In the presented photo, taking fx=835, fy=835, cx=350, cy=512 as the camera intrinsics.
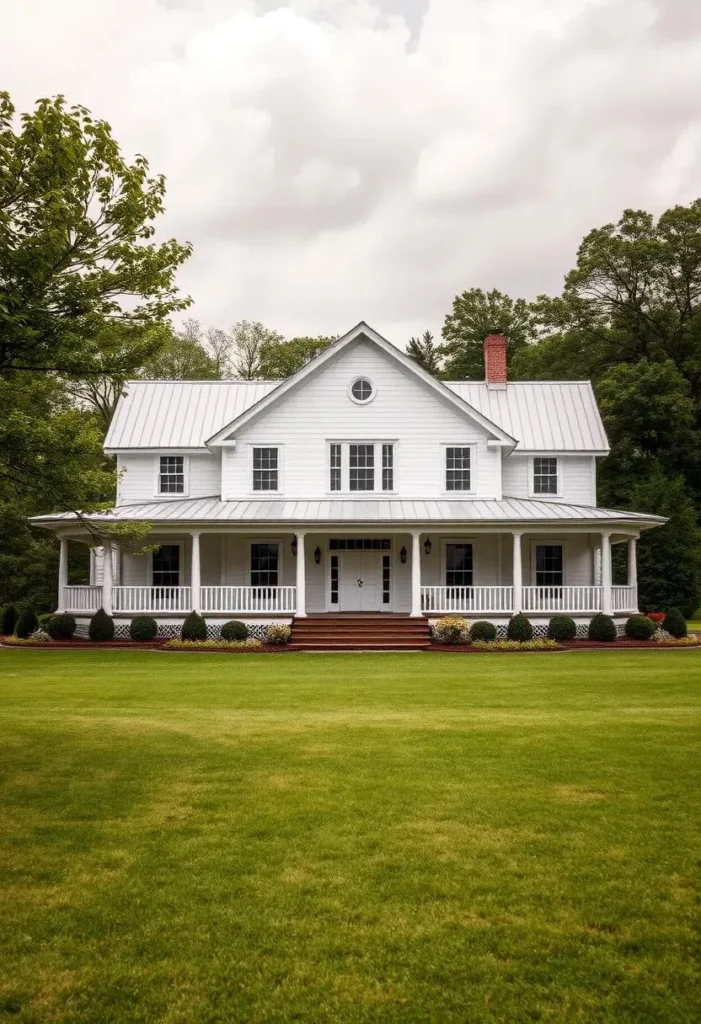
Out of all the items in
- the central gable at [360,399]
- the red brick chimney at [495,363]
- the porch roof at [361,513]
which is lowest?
the porch roof at [361,513]

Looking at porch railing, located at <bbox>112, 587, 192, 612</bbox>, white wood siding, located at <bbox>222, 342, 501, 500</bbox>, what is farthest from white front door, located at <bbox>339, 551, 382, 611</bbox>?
porch railing, located at <bbox>112, 587, 192, 612</bbox>

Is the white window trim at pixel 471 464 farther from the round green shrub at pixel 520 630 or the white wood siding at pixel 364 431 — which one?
the round green shrub at pixel 520 630

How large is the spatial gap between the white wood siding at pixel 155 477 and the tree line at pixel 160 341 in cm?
136

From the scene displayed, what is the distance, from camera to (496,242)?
122 feet

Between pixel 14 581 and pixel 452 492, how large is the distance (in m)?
21.5

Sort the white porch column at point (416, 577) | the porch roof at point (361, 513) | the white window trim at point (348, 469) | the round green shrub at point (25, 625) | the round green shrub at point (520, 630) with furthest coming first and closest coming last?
1. the white window trim at point (348, 469)
2. the round green shrub at point (25, 625)
3. the white porch column at point (416, 577)
4. the porch roof at point (361, 513)
5. the round green shrub at point (520, 630)

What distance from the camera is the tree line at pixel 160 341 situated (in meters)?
9.21

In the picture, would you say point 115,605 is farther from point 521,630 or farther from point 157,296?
point 157,296

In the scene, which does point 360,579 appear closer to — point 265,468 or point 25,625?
point 265,468

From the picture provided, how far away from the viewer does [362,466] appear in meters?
29.0

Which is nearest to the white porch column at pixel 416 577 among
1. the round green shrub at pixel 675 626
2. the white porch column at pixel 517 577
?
the white porch column at pixel 517 577

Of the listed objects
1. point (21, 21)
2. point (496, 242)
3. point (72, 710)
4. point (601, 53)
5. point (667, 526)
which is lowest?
point (72, 710)

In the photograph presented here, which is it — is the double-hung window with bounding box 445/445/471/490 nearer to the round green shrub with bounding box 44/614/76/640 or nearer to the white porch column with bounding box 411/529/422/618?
the white porch column with bounding box 411/529/422/618

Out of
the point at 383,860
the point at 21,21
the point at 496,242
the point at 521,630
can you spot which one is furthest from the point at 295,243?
the point at 383,860
